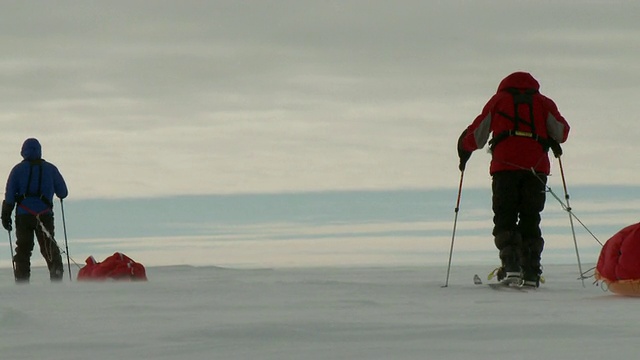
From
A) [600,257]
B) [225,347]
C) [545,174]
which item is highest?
[545,174]

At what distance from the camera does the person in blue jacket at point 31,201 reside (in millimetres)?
12883

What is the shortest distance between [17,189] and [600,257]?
295 inches

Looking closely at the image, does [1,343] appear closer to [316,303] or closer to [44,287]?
[316,303]

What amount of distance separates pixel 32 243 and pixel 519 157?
6.50 m

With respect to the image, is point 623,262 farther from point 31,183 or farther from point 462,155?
point 31,183

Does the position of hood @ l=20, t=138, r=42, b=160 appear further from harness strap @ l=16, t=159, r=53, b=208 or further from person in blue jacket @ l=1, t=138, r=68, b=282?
harness strap @ l=16, t=159, r=53, b=208

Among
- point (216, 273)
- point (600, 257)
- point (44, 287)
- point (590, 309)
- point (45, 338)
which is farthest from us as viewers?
point (216, 273)

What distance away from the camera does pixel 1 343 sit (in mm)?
4758

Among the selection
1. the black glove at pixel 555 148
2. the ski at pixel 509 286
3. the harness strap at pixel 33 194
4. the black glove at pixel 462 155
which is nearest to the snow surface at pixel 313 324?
the ski at pixel 509 286

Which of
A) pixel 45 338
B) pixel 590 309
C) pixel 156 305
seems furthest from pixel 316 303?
pixel 45 338

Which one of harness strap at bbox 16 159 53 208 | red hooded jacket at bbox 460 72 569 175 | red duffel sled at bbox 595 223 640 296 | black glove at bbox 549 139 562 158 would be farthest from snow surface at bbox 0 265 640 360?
harness strap at bbox 16 159 53 208

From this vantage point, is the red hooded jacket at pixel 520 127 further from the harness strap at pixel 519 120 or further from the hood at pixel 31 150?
the hood at pixel 31 150

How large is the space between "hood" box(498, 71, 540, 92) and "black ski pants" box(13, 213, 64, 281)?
6.05 metres

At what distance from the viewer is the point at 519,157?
31.5 ft
